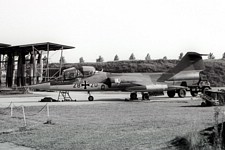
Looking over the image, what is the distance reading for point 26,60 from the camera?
184ft

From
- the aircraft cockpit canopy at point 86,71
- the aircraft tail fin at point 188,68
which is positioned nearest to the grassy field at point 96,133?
the aircraft cockpit canopy at point 86,71

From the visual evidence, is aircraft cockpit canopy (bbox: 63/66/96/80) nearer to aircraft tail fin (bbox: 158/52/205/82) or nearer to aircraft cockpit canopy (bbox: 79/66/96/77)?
aircraft cockpit canopy (bbox: 79/66/96/77)

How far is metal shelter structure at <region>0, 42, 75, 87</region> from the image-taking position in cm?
5116

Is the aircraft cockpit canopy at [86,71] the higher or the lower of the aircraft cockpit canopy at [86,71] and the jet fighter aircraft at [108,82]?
the higher

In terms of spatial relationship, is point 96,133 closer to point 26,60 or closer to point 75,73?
point 75,73

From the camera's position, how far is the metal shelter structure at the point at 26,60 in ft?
168

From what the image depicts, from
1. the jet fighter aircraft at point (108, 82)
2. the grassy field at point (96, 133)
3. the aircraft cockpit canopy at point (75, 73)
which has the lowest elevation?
the grassy field at point (96, 133)

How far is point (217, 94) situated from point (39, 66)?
119 feet

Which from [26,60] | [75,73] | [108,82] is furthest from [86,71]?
[26,60]

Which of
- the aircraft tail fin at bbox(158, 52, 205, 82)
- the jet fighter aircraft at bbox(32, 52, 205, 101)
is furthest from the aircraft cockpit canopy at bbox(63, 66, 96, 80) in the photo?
the aircraft tail fin at bbox(158, 52, 205, 82)

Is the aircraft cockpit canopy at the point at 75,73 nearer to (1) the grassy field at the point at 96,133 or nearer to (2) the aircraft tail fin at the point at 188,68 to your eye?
(2) the aircraft tail fin at the point at 188,68

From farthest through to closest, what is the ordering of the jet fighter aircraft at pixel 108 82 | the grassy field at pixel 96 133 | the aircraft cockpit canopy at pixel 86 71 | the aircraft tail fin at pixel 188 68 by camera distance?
the aircraft tail fin at pixel 188 68 < the aircraft cockpit canopy at pixel 86 71 < the jet fighter aircraft at pixel 108 82 < the grassy field at pixel 96 133

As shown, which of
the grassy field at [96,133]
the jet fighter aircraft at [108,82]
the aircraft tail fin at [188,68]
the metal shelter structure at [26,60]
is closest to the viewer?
the grassy field at [96,133]

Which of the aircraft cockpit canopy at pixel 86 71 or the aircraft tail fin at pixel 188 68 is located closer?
the aircraft cockpit canopy at pixel 86 71
